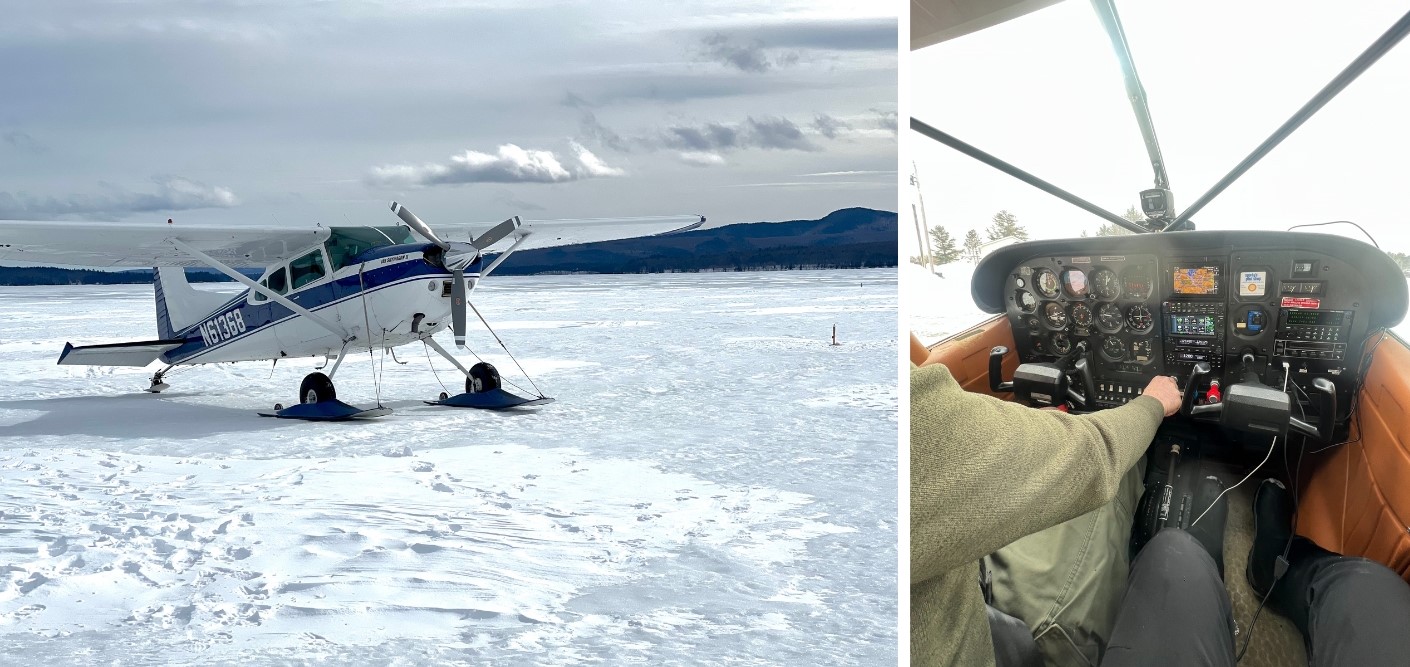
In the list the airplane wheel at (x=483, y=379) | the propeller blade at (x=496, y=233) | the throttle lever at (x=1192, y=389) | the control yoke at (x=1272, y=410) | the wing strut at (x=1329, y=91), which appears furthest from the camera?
the airplane wheel at (x=483, y=379)

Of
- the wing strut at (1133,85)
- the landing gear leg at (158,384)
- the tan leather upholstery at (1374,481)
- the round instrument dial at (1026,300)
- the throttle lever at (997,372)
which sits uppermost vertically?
the wing strut at (1133,85)

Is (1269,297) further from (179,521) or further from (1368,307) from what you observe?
(179,521)

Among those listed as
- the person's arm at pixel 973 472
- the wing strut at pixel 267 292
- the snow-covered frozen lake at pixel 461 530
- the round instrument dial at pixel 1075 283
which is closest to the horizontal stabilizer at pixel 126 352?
the snow-covered frozen lake at pixel 461 530

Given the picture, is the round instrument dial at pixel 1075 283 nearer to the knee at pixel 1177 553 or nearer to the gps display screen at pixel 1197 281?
the gps display screen at pixel 1197 281

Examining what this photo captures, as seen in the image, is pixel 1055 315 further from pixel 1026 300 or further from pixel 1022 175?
pixel 1022 175

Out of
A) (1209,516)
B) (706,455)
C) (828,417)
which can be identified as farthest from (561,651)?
(828,417)

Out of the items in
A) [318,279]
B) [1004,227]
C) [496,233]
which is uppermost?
[496,233]

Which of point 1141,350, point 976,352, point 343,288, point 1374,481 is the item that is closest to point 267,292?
point 343,288
